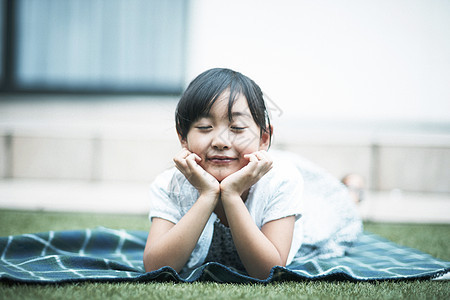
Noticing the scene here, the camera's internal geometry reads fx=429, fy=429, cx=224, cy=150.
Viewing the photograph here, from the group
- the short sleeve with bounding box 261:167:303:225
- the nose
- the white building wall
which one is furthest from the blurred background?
the nose

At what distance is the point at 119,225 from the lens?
95.2 inches

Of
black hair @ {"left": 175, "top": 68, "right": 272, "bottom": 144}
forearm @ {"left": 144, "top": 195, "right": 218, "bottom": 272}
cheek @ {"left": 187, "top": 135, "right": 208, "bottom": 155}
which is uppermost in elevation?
black hair @ {"left": 175, "top": 68, "right": 272, "bottom": 144}

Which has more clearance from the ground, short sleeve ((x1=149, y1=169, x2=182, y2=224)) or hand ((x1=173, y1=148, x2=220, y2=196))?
hand ((x1=173, y1=148, x2=220, y2=196))

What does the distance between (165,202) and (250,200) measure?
0.26m

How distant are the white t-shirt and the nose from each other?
0.67ft

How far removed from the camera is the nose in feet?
3.92

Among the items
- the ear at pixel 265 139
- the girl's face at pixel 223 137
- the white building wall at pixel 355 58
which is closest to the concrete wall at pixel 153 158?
the white building wall at pixel 355 58

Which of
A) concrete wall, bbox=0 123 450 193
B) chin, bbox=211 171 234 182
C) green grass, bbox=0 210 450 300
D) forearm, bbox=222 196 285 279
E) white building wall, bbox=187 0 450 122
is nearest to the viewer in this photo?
green grass, bbox=0 210 450 300

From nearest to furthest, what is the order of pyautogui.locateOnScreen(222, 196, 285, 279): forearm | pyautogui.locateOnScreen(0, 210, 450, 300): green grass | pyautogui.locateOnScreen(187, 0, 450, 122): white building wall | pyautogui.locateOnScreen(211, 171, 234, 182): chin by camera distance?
pyautogui.locateOnScreen(0, 210, 450, 300): green grass
pyautogui.locateOnScreen(222, 196, 285, 279): forearm
pyautogui.locateOnScreen(211, 171, 234, 182): chin
pyautogui.locateOnScreen(187, 0, 450, 122): white building wall

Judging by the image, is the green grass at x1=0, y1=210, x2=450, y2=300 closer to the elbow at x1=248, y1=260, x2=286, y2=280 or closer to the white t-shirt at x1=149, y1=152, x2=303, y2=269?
the elbow at x1=248, y1=260, x2=286, y2=280

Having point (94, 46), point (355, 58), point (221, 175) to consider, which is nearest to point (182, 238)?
point (221, 175)

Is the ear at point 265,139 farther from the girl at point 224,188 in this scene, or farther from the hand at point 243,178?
the hand at point 243,178

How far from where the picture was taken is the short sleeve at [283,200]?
1.28 meters

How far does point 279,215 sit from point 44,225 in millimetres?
1575
